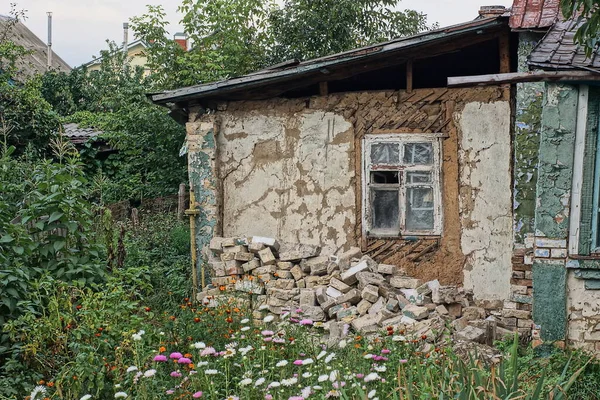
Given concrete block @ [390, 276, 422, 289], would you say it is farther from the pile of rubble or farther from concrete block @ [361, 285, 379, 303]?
concrete block @ [361, 285, 379, 303]

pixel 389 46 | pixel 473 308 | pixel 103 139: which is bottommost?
pixel 473 308

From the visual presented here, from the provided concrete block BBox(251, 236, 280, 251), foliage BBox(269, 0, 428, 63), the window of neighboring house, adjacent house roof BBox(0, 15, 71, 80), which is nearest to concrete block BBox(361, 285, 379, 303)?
the window of neighboring house

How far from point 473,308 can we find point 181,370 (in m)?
3.66

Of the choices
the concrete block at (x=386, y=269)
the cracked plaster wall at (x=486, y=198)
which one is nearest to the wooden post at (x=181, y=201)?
the concrete block at (x=386, y=269)

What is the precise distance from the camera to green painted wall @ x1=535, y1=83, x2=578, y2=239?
21.5ft

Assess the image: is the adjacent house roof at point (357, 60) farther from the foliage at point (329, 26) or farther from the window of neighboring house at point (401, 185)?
the foliage at point (329, 26)

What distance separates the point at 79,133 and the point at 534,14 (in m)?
11.5

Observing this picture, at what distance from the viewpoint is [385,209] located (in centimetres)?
877

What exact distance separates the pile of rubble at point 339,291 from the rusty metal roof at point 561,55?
2.53m

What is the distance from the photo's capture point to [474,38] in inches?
325

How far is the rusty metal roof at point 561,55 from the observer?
6180 millimetres

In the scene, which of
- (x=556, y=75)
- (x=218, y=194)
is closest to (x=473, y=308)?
(x=556, y=75)

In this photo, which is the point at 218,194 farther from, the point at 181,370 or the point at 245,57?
the point at 245,57

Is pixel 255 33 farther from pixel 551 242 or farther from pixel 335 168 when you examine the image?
pixel 551 242
